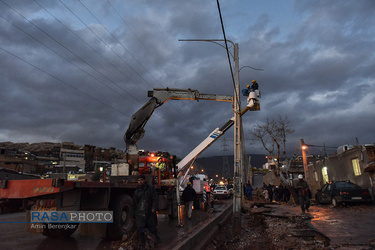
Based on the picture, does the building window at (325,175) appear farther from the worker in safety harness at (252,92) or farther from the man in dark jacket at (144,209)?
the man in dark jacket at (144,209)

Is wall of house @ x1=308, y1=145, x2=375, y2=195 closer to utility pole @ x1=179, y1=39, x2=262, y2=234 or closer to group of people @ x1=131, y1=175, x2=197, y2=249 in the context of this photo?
utility pole @ x1=179, y1=39, x2=262, y2=234

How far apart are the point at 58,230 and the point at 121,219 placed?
1955 millimetres

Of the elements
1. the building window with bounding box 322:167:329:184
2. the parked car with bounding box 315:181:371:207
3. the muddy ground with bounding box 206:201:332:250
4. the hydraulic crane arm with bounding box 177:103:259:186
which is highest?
the hydraulic crane arm with bounding box 177:103:259:186

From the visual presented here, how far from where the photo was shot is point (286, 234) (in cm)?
791

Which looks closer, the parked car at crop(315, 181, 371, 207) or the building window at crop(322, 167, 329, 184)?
the parked car at crop(315, 181, 371, 207)

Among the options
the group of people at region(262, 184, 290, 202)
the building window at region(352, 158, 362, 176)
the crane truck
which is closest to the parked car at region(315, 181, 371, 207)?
the building window at region(352, 158, 362, 176)

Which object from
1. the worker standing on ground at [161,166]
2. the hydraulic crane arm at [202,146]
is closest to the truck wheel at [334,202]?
the hydraulic crane arm at [202,146]

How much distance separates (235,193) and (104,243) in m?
5.37

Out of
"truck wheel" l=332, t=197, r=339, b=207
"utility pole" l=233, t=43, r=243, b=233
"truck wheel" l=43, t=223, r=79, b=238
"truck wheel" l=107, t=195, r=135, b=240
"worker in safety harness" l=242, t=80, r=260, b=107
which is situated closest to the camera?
"truck wheel" l=107, t=195, r=135, b=240

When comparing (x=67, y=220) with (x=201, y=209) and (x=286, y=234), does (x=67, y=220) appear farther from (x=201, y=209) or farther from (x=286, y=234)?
(x=201, y=209)

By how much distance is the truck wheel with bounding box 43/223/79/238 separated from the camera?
7252mm

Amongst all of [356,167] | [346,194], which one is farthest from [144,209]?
[356,167]

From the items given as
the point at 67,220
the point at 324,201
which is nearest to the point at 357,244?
the point at 67,220

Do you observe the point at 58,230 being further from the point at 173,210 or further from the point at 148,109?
the point at 148,109
